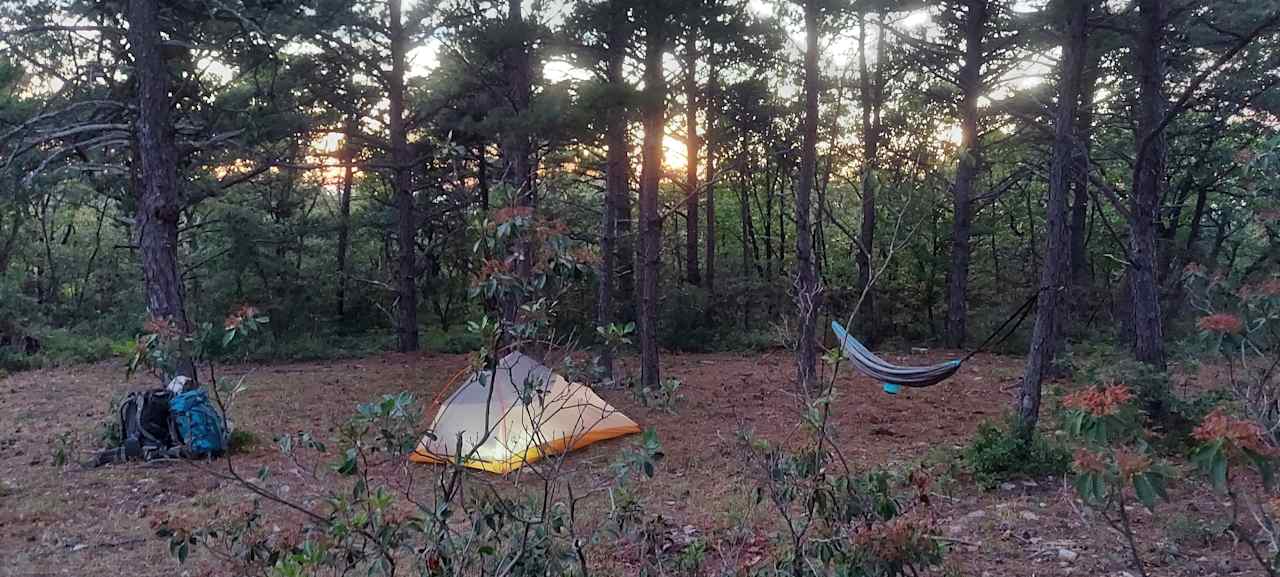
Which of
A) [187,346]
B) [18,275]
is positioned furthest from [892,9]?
[18,275]

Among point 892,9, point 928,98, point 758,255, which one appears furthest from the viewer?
point 758,255

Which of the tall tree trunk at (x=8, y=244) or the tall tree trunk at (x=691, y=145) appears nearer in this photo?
the tall tree trunk at (x=691, y=145)

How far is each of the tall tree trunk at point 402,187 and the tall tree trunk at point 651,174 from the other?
498 centimetres

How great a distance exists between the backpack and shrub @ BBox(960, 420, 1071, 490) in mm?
5924

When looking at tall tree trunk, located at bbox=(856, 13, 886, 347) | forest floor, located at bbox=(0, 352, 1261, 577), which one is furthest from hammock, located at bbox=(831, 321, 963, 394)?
tall tree trunk, located at bbox=(856, 13, 886, 347)

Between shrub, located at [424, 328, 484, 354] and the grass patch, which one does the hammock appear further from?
→ shrub, located at [424, 328, 484, 354]

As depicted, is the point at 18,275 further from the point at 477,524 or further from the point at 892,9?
the point at 477,524

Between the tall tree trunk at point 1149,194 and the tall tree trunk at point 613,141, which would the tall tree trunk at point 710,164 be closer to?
the tall tree trunk at point 613,141

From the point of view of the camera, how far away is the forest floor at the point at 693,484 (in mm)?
4062

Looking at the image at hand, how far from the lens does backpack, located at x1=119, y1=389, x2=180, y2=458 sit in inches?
253

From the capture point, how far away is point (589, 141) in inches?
377

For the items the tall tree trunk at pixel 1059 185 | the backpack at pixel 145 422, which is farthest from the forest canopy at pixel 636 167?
the backpack at pixel 145 422

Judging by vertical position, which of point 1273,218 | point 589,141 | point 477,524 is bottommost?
point 477,524

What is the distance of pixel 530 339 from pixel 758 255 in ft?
54.4
